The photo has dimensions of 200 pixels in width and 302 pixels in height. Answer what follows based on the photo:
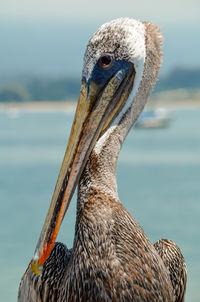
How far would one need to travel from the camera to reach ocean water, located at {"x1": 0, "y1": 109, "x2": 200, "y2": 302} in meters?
8.61

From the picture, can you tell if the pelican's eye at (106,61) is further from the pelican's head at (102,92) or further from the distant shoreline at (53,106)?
the distant shoreline at (53,106)

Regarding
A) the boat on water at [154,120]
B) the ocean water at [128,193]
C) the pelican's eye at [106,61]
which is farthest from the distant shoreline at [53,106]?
the pelican's eye at [106,61]

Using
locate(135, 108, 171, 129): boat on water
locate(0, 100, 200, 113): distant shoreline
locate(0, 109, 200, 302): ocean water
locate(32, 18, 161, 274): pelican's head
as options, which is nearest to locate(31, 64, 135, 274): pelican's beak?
locate(32, 18, 161, 274): pelican's head

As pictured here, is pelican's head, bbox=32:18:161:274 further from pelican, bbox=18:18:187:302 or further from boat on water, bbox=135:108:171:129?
boat on water, bbox=135:108:171:129

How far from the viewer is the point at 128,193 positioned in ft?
41.1

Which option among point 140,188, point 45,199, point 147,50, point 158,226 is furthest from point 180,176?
point 147,50

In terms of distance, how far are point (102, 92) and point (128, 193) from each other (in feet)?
31.3

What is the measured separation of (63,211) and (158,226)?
7.16 m

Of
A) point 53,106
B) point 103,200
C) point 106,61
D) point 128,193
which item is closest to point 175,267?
point 103,200

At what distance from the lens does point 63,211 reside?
2.90 meters

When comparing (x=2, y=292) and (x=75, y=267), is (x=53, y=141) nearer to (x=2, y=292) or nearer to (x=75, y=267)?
(x=2, y=292)

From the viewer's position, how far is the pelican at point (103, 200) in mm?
2875

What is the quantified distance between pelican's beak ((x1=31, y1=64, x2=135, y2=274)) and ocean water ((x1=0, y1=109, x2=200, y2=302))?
3998 millimetres

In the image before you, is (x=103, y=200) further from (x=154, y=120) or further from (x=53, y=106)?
(x=53, y=106)
